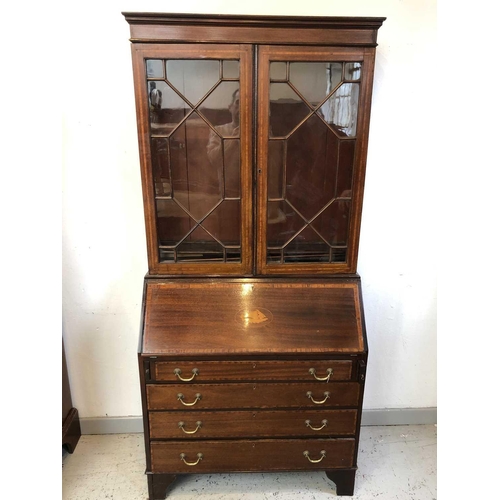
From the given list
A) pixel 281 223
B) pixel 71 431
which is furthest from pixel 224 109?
pixel 71 431

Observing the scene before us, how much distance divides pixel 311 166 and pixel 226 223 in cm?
39

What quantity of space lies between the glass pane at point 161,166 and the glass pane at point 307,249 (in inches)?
20.3

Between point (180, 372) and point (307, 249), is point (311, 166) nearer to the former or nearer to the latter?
point (307, 249)

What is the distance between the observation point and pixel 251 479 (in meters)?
1.66


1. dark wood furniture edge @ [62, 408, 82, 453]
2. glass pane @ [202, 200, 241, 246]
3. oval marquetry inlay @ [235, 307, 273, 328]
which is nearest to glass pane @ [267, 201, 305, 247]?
glass pane @ [202, 200, 241, 246]

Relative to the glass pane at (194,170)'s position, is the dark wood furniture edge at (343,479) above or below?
below

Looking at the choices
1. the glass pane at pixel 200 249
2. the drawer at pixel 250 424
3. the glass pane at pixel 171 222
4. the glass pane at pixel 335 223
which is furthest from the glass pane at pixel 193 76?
the drawer at pixel 250 424

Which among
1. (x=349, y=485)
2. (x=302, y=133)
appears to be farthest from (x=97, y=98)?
(x=349, y=485)

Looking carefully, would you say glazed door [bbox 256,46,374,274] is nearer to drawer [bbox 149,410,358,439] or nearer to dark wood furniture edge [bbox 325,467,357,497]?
drawer [bbox 149,410,358,439]

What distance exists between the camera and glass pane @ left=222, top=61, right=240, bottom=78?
129cm

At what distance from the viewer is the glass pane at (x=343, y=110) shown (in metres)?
1.34

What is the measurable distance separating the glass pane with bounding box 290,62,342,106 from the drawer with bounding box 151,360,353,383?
955mm

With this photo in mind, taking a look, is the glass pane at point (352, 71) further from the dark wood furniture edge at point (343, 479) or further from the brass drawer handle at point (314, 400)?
the dark wood furniture edge at point (343, 479)

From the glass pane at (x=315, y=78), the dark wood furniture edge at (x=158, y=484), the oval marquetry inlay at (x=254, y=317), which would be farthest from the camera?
the dark wood furniture edge at (x=158, y=484)
